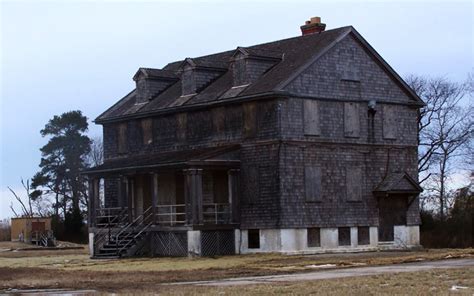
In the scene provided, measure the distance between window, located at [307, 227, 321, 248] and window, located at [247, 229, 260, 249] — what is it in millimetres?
2289

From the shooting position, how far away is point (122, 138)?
174 ft

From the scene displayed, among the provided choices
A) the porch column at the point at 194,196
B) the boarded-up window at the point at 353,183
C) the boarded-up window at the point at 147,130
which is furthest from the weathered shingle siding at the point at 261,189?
the boarded-up window at the point at 147,130

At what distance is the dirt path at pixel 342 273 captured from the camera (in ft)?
89.4

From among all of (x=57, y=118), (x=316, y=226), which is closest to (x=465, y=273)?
(x=316, y=226)

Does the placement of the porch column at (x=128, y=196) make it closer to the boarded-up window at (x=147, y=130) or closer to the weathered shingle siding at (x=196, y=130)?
the weathered shingle siding at (x=196, y=130)

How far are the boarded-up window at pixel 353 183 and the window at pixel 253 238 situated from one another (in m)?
4.65

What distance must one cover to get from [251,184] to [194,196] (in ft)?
9.48

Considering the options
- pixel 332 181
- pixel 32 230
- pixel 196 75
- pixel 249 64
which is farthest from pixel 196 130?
pixel 32 230

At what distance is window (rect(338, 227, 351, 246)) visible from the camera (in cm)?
4569

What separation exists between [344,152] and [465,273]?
19038 millimetres

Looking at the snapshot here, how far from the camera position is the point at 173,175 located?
160 feet

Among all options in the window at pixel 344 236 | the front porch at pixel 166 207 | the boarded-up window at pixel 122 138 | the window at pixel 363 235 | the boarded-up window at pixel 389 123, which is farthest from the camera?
the boarded-up window at pixel 122 138

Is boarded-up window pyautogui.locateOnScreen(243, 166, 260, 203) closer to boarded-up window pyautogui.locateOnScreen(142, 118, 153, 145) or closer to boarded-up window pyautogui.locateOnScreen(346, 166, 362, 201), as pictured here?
boarded-up window pyautogui.locateOnScreen(346, 166, 362, 201)

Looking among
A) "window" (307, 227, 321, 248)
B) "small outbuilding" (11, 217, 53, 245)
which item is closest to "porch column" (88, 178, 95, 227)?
"window" (307, 227, 321, 248)
